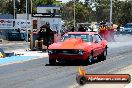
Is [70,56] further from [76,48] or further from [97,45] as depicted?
[97,45]

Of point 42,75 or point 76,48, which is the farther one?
point 76,48

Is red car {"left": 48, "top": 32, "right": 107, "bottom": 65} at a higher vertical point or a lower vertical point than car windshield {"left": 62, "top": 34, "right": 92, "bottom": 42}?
lower

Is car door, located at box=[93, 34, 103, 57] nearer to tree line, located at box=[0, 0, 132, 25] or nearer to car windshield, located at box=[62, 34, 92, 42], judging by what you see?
car windshield, located at box=[62, 34, 92, 42]

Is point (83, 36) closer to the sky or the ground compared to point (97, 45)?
closer to the sky

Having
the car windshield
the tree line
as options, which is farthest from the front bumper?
the tree line

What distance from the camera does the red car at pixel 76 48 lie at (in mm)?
20672

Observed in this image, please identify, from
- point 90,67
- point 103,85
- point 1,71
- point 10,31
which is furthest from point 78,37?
point 10,31

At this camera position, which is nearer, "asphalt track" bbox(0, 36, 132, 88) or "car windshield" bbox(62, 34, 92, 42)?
"asphalt track" bbox(0, 36, 132, 88)

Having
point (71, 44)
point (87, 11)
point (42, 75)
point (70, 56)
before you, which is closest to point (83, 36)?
point (71, 44)

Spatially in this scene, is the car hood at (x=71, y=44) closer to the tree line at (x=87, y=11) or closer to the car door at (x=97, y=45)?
the car door at (x=97, y=45)

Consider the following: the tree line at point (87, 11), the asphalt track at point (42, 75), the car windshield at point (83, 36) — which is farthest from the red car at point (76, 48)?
the tree line at point (87, 11)

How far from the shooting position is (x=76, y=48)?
20.6m

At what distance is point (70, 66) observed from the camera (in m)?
20.6

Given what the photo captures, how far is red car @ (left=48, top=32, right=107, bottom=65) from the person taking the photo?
20.7 meters
